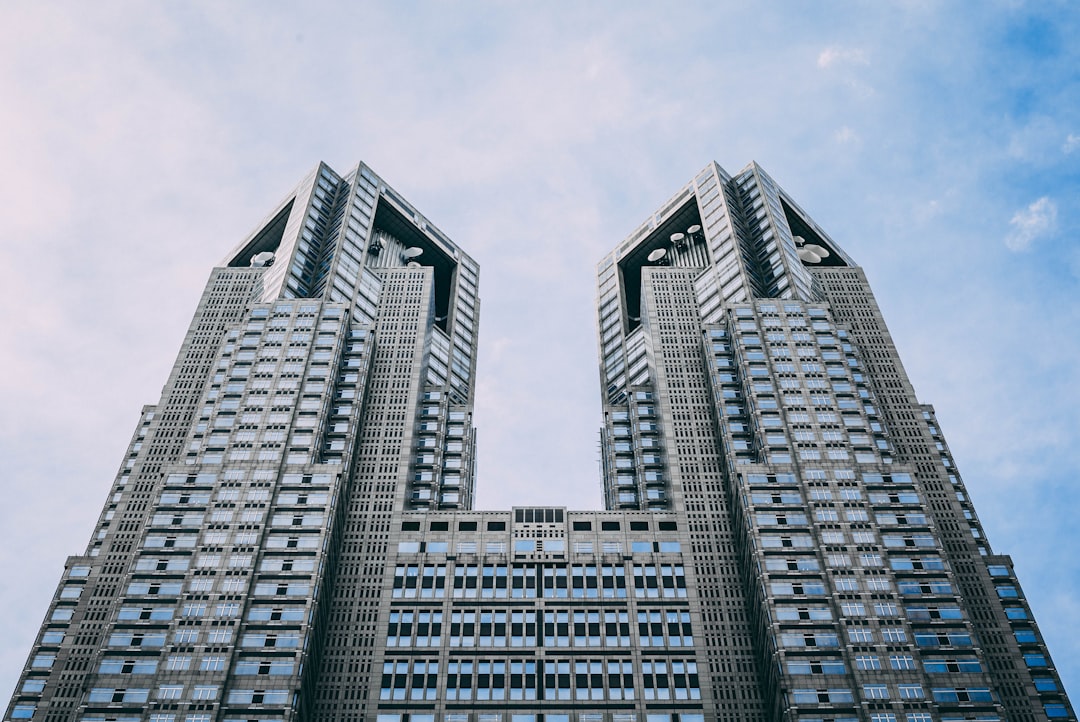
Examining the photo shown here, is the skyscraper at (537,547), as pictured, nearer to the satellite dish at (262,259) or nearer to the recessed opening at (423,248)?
the satellite dish at (262,259)

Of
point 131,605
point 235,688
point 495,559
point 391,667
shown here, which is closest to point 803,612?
point 495,559

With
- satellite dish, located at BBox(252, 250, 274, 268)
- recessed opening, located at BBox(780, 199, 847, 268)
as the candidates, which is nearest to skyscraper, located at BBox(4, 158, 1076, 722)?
satellite dish, located at BBox(252, 250, 274, 268)

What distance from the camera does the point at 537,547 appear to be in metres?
122

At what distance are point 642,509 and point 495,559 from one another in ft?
76.7

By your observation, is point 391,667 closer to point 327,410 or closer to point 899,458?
point 327,410

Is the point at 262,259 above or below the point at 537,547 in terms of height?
above

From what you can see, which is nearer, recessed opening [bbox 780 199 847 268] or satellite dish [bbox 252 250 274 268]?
satellite dish [bbox 252 250 274 268]

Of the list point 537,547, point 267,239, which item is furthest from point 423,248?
point 537,547

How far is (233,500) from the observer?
118250mm

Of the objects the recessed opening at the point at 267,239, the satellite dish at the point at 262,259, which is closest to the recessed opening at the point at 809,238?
the recessed opening at the point at 267,239

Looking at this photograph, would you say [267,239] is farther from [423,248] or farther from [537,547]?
[537,547]

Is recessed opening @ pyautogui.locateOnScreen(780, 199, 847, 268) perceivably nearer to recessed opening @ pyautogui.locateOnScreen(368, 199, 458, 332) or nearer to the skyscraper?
the skyscraper

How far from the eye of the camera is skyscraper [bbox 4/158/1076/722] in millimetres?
102812

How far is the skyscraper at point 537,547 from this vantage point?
103 metres
